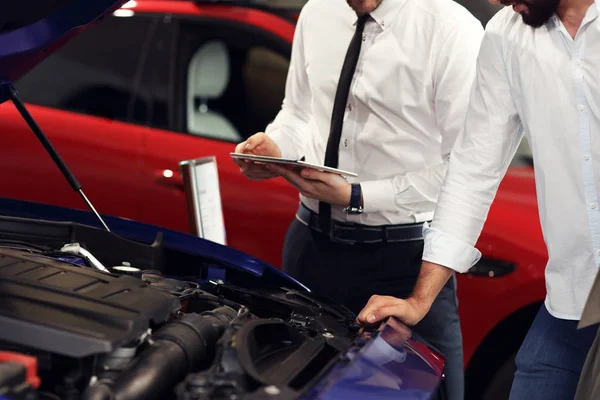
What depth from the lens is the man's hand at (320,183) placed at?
2471 millimetres

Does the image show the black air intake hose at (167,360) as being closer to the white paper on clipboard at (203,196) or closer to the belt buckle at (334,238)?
the belt buckle at (334,238)

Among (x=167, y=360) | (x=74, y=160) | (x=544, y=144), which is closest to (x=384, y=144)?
(x=544, y=144)

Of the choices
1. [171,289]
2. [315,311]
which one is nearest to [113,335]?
[171,289]

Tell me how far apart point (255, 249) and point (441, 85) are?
1.28m

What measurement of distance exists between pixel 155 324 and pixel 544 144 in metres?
0.90

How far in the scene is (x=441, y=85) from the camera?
2.47 metres

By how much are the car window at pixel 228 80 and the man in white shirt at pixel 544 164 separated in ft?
5.55

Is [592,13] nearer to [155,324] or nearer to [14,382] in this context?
[155,324]

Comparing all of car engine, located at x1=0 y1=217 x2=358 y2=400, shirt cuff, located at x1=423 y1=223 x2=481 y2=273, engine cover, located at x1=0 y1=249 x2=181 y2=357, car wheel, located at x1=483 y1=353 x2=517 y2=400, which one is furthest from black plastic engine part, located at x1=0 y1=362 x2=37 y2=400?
car wheel, located at x1=483 y1=353 x2=517 y2=400

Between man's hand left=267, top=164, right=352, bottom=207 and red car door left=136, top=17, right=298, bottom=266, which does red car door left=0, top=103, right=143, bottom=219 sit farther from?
man's hand left=267, top=164, right=352, bottom=207

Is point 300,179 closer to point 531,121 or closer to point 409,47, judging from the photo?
point 409,47

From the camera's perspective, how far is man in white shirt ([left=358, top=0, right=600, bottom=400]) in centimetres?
193

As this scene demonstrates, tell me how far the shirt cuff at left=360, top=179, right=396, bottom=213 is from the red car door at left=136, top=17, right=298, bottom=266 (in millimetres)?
1003

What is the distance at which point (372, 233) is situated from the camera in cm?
259
